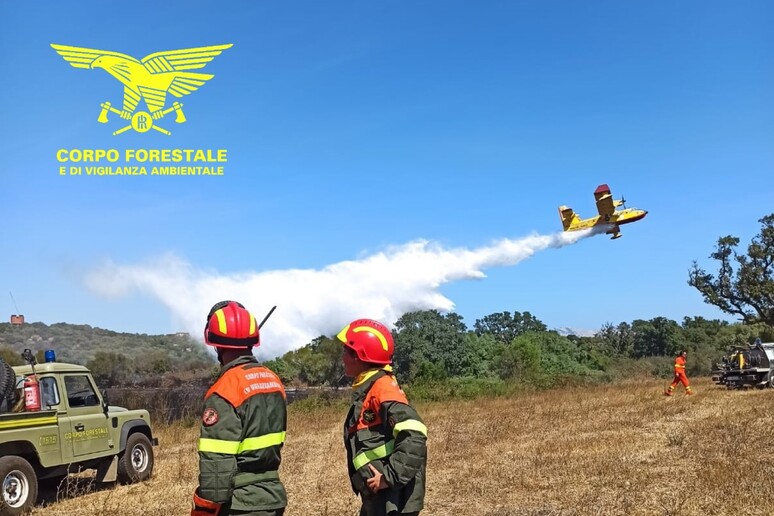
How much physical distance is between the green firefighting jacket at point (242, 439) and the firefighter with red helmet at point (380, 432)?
0.56m

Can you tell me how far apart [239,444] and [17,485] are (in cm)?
665

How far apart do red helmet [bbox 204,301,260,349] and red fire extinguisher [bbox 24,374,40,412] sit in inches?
264

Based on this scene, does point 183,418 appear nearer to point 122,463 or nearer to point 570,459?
point 122,463

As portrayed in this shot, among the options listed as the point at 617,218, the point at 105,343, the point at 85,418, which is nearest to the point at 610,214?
the point at 617,218

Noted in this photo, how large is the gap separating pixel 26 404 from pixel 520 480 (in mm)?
7018

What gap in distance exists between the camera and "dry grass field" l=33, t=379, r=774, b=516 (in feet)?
25.3

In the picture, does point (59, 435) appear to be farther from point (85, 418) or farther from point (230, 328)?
point (230, 328)

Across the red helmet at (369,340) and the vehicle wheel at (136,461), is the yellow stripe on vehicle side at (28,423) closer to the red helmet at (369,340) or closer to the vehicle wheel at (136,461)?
the vehicle wheel at (136,461)

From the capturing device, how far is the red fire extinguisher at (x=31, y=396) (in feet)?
29.8

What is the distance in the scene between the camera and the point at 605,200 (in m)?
24.0

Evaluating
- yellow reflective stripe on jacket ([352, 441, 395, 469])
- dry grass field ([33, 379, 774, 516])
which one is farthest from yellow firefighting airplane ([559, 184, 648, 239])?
yellow reflective stripe on jacket ([352, 441, 395, 469])

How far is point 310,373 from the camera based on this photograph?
54.5 metres

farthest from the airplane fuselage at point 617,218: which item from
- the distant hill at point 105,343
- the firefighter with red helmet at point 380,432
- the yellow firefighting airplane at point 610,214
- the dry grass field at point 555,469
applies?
the distant hill at point 105,343

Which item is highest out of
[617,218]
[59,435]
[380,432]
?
[617,218]
